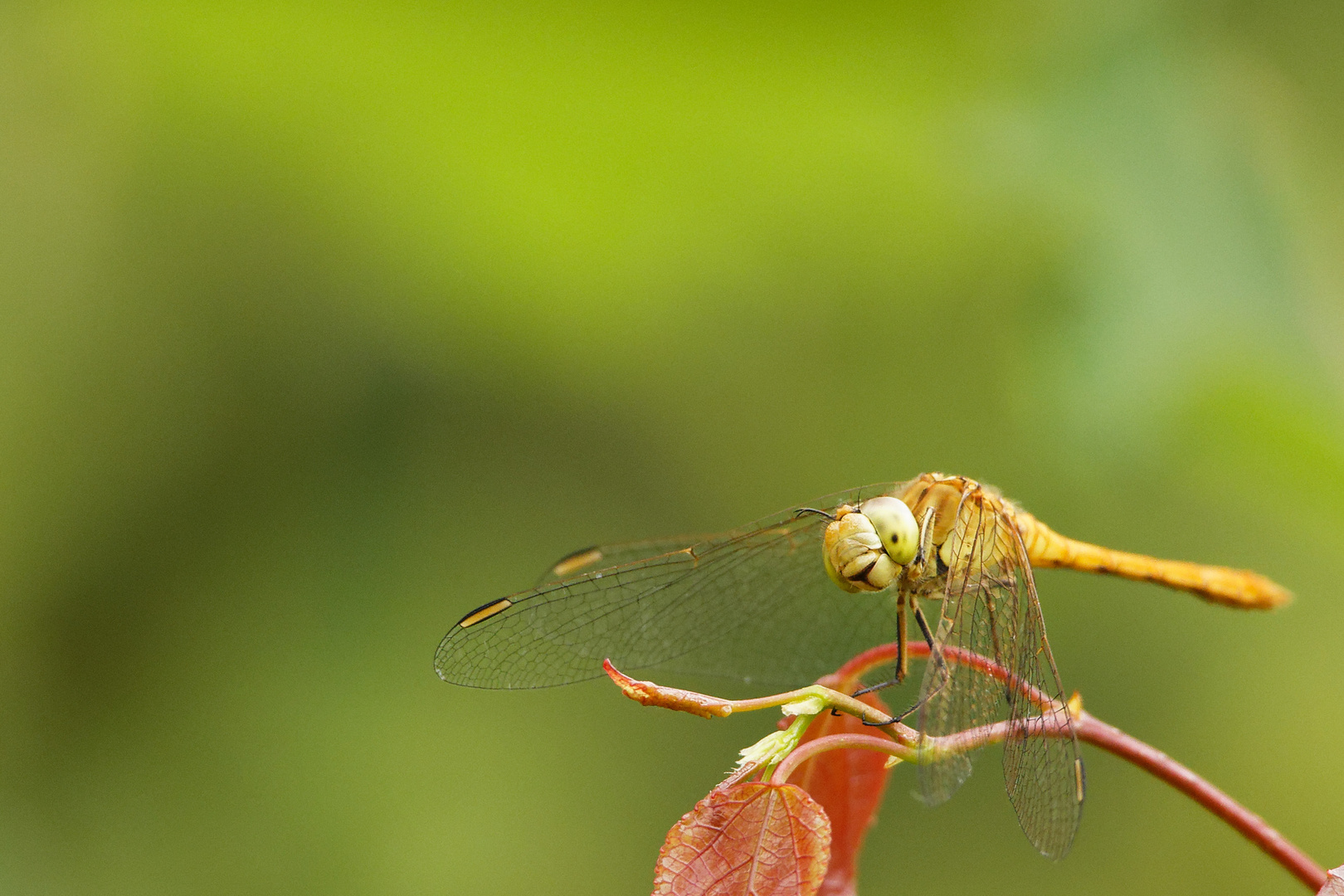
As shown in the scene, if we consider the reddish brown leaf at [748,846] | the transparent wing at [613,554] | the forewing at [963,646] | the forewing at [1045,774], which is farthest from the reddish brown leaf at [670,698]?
the transparent wing at [613,554]

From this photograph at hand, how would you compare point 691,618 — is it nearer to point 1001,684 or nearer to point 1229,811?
point 1001,684

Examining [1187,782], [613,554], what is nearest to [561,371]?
[613,554]

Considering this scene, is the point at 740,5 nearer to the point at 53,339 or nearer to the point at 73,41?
the point at 73,41

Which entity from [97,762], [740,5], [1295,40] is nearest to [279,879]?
[97,762]

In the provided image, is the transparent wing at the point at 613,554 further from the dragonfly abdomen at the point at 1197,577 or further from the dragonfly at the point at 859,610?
the dragonfly abdomen at the point at 1197,577

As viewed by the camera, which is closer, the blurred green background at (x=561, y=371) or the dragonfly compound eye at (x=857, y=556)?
the dragonfly compound eye at (x=857, y=556)

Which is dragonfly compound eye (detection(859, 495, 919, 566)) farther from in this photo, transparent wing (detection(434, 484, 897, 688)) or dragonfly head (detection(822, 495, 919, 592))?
transparent wing (detection(434, 484, 897, 688))

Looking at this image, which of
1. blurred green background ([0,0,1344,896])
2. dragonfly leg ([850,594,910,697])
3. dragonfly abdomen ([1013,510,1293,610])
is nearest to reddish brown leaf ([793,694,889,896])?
dragonfly leg ([850,594,910,697])
